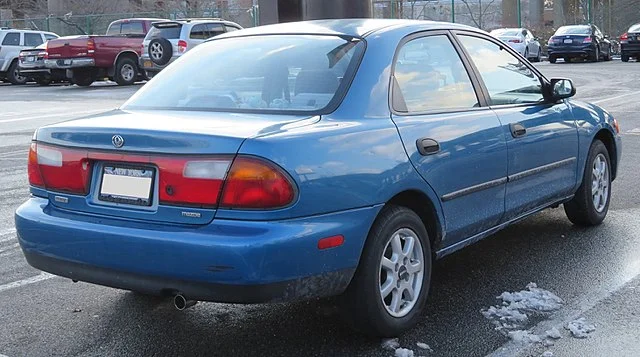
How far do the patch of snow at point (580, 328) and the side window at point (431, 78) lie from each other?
1285 mm

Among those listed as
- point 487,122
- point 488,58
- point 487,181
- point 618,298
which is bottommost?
point 618,298

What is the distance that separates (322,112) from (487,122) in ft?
4.00

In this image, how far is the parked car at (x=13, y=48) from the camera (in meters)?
28.7

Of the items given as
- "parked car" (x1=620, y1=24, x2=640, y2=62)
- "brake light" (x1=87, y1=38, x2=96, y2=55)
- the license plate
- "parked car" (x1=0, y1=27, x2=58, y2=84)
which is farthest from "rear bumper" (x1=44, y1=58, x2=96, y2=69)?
the license plate

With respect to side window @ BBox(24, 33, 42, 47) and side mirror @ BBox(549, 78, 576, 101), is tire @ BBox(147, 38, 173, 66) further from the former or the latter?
side mirror @ BBox(549, 78, 576, 101)

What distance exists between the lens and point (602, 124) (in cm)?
634

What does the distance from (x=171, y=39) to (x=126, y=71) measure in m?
2.34

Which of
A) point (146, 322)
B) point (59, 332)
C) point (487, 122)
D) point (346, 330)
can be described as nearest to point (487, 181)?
point (487, 122)

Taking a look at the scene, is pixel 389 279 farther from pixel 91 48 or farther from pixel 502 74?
pixel 91 48

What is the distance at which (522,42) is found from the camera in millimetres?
33344

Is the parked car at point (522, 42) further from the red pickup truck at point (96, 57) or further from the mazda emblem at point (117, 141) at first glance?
the mazda emblem at point (117, 141)

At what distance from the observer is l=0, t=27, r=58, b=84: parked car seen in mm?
28703

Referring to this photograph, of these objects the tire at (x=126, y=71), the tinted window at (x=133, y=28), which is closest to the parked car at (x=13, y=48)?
the tinted window at (x=133, y=28)

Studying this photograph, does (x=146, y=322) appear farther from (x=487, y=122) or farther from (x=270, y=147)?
(x=487, y=122)
